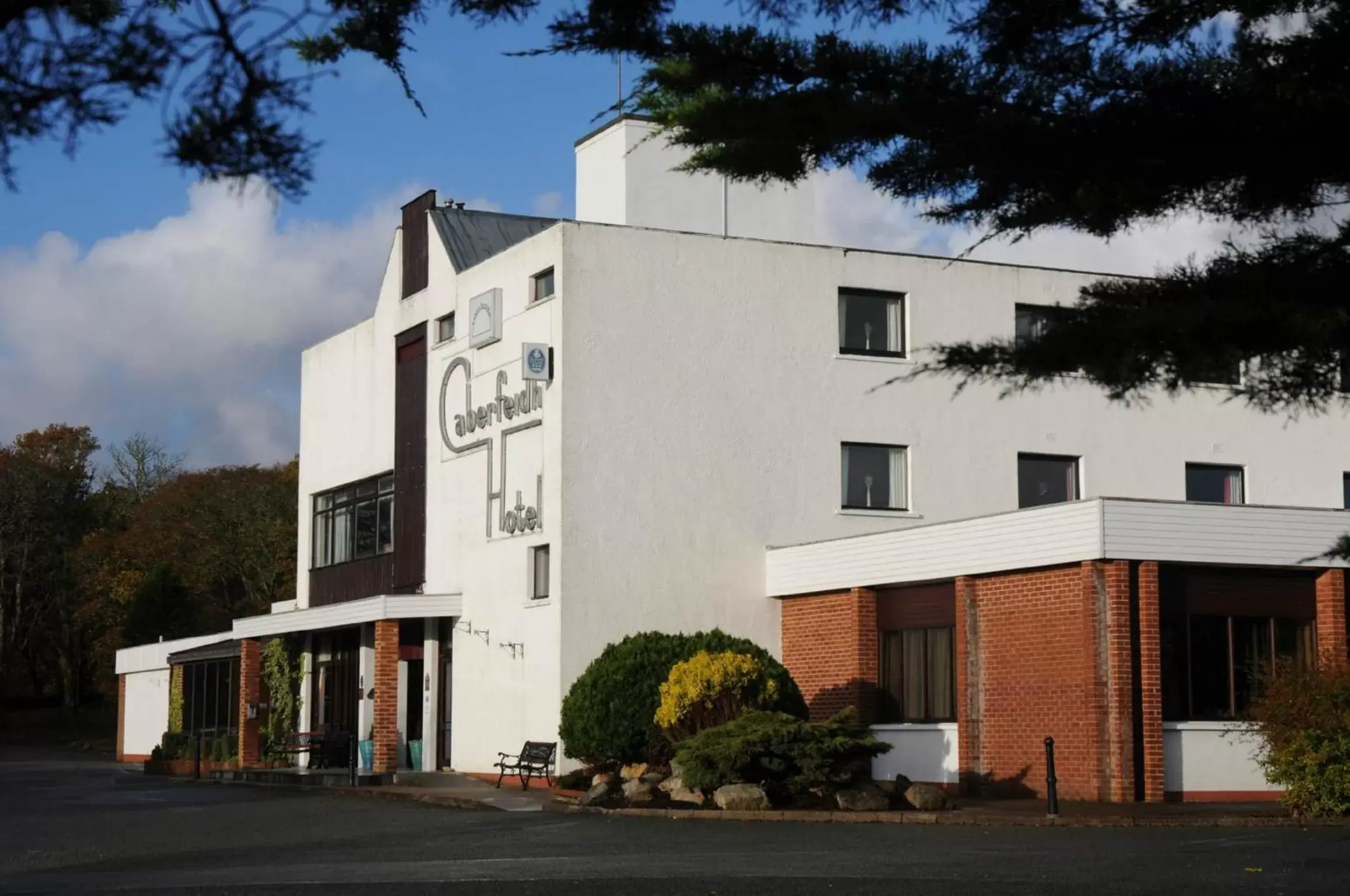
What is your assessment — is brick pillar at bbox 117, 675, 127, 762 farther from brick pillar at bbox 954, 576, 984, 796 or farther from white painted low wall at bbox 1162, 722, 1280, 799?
white painted low wall at bbox 1162, 722, 1280, 799

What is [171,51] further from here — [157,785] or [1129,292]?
[157,785]

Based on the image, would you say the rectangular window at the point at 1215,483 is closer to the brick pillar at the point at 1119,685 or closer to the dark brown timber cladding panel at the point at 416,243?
the brick pillar at the point at 1119,685

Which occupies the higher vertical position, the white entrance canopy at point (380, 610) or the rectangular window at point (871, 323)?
the rectangular window at point (871, 323)

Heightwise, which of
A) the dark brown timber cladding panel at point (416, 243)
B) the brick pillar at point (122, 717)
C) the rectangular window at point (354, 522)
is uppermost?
the dark brown timber cladding panel at point (416, 243)

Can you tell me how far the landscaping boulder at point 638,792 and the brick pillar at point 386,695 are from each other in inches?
332

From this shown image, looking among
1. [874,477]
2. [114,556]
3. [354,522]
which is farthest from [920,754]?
[114,556]

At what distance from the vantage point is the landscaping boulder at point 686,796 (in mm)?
23641

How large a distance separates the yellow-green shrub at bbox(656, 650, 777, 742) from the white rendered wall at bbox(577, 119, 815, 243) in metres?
10.3

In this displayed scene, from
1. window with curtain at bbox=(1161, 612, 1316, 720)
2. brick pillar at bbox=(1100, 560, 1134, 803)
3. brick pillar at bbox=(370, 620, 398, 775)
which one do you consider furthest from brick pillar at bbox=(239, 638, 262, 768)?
window with curtain at bbox=(1161, 612, 1316, 720)

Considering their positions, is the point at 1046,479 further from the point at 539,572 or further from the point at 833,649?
the point at 539,572

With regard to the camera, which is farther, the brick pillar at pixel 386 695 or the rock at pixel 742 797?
the brick pillar at pixel 386 695

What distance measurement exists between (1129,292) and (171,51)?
3.73 m

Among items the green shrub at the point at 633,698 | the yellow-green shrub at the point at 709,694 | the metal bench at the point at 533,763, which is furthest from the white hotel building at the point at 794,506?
the yellow-green shrub at the point at 709,694

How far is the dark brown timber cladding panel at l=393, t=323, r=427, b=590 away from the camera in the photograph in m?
35.2
